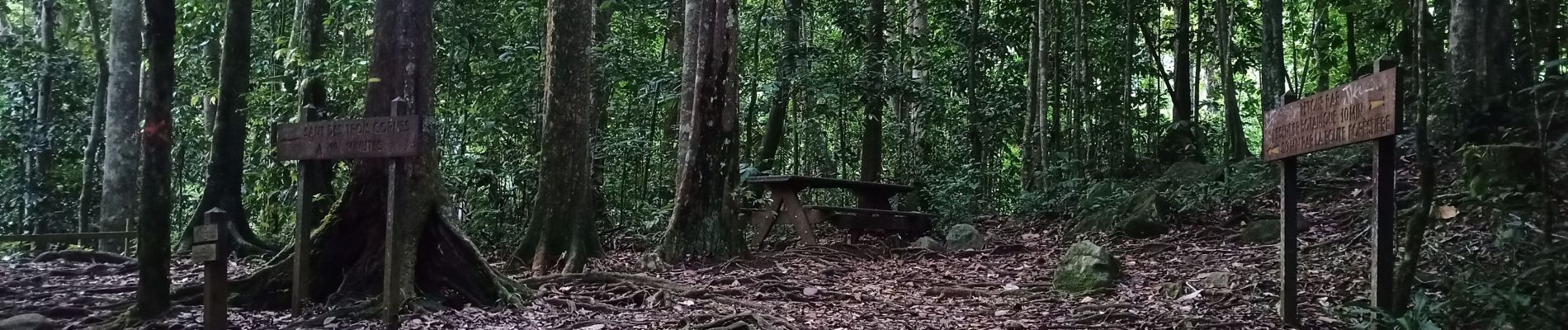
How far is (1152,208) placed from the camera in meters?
10.0

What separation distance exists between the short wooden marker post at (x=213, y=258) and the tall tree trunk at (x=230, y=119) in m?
4.38

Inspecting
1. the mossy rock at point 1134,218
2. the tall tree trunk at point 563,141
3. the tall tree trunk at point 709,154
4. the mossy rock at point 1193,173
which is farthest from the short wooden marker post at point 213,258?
the mossy rock at point 1193,173

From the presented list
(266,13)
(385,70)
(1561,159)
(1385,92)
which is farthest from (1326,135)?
(266,13)

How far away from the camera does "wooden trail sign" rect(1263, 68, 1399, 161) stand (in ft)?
13.9

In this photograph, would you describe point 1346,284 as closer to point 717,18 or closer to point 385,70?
point 717,18

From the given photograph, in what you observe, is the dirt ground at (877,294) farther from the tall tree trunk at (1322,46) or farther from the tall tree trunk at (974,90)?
the tall tree trunk at (1322,46)

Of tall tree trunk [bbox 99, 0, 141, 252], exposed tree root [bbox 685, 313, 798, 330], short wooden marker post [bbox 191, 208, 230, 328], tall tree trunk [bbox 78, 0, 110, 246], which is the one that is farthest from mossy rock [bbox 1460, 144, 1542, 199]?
tall tree trunk [bbox 78, 0, 110, 246]

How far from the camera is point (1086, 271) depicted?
24.4ft

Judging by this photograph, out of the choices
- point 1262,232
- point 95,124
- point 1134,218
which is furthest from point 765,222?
point 95,124

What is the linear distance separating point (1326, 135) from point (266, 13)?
440 inches

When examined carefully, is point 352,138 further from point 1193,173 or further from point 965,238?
point 1193,173

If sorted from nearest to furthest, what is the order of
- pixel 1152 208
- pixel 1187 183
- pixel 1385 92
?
pixel 1385 92 < pixel 1152 208 < pixel 1187 183

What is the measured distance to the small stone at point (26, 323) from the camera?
5.62m

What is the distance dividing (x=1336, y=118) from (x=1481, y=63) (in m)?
3.68
